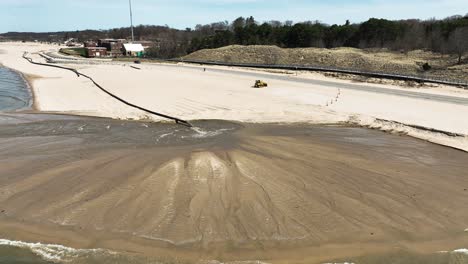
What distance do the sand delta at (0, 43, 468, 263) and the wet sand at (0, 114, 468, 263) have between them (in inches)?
2.1

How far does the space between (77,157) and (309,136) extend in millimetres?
13343

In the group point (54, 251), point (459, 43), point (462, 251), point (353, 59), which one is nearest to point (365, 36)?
point (353, 59)

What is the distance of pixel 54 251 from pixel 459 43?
75.9 meters

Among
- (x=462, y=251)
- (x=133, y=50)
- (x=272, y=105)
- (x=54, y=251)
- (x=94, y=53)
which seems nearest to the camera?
(x=54, y=251)

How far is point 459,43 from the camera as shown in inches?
2771

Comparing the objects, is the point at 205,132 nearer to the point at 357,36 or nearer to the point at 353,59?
the point at 353,59

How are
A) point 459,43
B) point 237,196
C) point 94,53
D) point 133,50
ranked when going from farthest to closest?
point 133,50 → point 94,53 → point 459,43 → point 237,196

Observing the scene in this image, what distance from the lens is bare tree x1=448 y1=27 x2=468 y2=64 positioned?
69750 millimetres

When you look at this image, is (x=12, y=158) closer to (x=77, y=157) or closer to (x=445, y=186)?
(x=77, y=157)

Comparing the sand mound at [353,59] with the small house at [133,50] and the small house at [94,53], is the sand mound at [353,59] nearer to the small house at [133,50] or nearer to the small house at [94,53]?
the small house at [133,50]

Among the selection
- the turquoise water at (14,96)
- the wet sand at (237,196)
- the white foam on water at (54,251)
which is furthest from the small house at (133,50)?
the white foam on water at (54,251)

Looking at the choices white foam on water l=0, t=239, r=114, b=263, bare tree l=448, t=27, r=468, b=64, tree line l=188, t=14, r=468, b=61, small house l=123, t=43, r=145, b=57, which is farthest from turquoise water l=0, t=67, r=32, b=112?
small house l=123, t=43, r=145, b=57

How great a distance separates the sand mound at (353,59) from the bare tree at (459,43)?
5.32 feet

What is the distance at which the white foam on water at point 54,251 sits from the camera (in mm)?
11219
